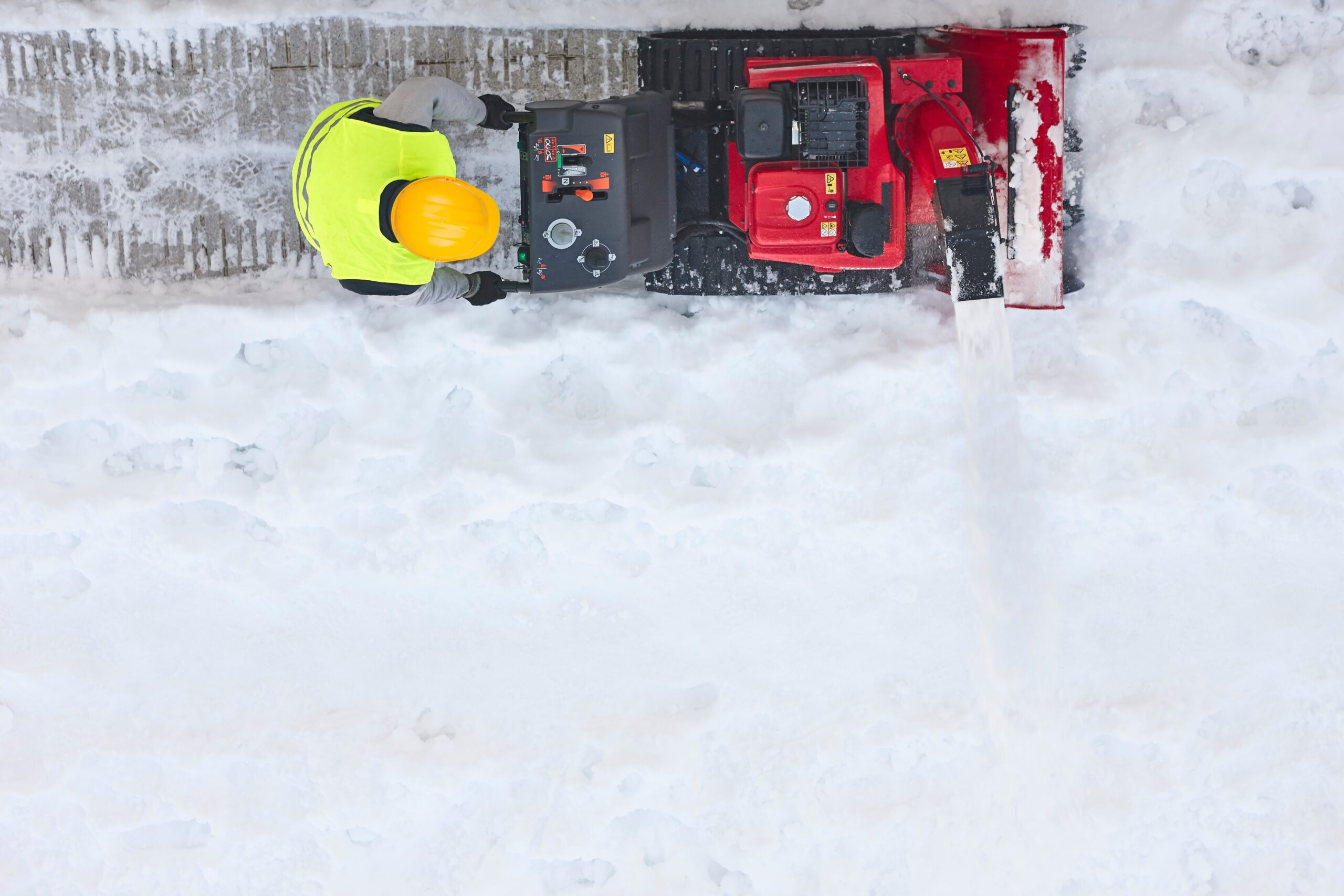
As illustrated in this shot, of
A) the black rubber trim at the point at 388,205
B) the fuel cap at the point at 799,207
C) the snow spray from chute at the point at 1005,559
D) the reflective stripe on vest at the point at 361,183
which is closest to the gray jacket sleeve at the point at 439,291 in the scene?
the reflective stripe on vest at the point at 361,183

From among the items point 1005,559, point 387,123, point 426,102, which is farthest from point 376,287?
point 1005,559

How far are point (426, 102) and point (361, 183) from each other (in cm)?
43

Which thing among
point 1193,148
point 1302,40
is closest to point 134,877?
point 1193,148

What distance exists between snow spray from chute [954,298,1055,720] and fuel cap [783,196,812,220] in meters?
1.04

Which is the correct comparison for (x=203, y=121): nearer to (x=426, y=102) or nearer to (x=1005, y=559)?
(x=426, y=102)

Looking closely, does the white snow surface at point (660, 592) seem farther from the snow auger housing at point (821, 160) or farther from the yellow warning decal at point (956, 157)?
the yellow warning decal at point (956, 157)

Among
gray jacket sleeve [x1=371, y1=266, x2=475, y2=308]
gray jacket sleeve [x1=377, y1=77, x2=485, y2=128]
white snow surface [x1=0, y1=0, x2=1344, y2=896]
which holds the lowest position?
white snow surface [x1=0, y1=0, x2=1344, y2=896]

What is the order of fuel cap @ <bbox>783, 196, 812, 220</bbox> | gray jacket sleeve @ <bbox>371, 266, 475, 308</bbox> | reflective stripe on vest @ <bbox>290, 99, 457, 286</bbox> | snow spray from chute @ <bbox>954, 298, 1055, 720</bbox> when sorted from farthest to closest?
snow spray from chute @ <bbox>954, 298, 1055, 720</bbox>
gray jacket sleeve @ <bbox>371, 266, 475, 308</bbox>
fuel cap @ <bbox>783, 196, 812, 220</bbox>
reflective stripe on vest @ <bbox>290, 99, 457, 286</bbox>

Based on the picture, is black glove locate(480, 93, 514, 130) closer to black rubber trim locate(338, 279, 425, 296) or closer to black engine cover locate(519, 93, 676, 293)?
black engine cover locate(519, 93, 676, 293)

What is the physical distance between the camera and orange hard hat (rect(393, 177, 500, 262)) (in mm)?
3199

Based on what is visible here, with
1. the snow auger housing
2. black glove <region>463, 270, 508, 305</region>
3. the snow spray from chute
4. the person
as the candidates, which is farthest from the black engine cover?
the snow spray from chute

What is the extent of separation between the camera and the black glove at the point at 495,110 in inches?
151

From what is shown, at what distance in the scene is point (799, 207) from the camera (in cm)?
347

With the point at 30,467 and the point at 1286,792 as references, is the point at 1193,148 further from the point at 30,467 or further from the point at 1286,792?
the point at 30,467
